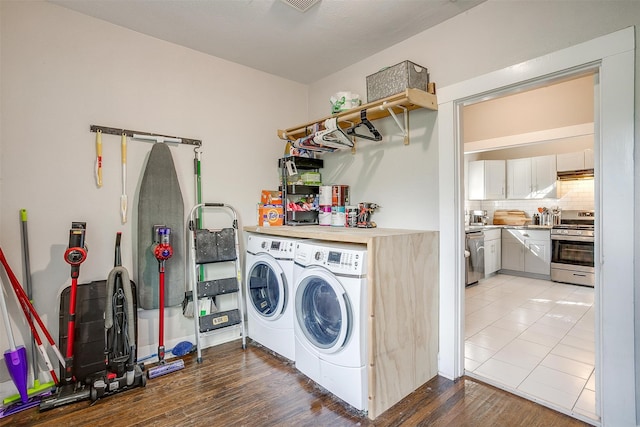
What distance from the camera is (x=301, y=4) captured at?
2023mm

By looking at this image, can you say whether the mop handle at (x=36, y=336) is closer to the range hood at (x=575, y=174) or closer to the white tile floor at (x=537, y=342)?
the white tile floor at (x=537, y=342)

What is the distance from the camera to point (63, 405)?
189 cm

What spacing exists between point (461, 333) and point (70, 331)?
2636 mm

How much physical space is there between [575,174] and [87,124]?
21.3 ft

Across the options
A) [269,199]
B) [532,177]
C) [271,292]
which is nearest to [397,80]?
[269,199]

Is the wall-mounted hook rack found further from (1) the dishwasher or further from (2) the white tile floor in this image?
(1) the dishwasher

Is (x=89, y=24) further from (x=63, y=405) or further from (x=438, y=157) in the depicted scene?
(x=438, y=157)

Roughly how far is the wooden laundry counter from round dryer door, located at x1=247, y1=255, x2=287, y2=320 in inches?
14.6

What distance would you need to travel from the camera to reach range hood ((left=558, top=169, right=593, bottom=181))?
488 centimetres

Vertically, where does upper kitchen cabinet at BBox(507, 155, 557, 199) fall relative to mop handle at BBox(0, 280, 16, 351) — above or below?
above

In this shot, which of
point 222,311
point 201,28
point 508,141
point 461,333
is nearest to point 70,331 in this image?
point 222,311

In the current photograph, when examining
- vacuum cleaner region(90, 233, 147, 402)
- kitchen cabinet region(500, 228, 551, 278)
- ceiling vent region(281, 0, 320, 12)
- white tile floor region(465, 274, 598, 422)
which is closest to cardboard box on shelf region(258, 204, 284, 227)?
vacuum cleaner region(90, 233, 147, 402)

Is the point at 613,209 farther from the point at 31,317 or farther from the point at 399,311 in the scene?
the point at 31,317

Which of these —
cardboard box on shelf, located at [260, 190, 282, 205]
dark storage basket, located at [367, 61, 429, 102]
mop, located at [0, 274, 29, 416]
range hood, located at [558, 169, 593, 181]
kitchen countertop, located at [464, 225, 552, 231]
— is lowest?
mop, located at [0, 274, 29, 416]
